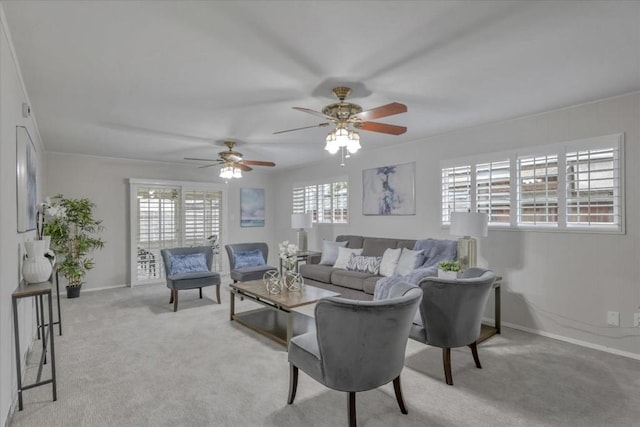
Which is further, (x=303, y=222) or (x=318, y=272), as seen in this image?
(x=303, y=222)

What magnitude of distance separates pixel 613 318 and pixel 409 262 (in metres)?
2.05

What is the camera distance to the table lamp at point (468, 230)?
3643mm

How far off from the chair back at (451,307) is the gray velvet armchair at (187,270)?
3.38 metres

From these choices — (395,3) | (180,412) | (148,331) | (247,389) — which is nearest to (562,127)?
(395,3)

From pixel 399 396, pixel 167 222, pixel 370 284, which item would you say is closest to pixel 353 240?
pixel 370 284

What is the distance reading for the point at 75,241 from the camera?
5387 mm

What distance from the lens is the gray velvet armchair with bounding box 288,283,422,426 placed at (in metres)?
1.90

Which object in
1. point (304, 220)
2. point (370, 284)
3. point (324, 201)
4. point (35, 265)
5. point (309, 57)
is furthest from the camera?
point (324, 201)

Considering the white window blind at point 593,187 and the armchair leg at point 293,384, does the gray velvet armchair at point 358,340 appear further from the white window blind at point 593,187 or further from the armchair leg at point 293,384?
the white window blind at point 593,187

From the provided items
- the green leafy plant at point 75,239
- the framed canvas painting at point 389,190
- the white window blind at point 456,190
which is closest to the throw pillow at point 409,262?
the white window blind at point 456,190

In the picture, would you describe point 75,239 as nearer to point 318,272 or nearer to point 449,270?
point 318,272

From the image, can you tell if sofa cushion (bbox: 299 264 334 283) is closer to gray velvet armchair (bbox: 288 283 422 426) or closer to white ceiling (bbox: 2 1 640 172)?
white ceiling (bbox: 2 1 640 172)

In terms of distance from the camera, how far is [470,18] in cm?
192

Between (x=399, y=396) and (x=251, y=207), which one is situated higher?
(x=251, y=207)
